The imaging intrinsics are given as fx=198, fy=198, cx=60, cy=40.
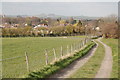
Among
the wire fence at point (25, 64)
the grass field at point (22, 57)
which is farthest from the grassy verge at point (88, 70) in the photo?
the grass field at point (22, 57)

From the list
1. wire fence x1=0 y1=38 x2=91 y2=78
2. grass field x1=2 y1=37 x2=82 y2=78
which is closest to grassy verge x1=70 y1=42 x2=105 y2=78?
wire fence x1=0 y1=38 x2=91 y2=78

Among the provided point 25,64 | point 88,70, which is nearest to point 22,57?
point 25,64

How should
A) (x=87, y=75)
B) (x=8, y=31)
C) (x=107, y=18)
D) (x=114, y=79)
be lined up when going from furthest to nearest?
(x=8, y=31) < (x=107, y=18) < (x=87, y=75) < (x=114, y=79)

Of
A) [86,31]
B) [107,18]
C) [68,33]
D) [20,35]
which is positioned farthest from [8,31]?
[107,18]

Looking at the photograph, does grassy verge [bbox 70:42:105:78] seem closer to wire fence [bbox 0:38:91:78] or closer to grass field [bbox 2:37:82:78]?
wire fence [bbox 0:38:91:78]

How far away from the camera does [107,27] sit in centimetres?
6462

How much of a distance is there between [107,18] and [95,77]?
2862 inches

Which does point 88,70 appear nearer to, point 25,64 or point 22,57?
point 25,64

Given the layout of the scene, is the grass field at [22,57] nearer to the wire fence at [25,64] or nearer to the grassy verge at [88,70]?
the wire fence at [25,64]

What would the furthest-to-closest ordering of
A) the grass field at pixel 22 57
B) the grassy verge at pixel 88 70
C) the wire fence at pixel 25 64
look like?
1. the grass field at pixel 22 57
2. the wire fence at pixel 25 64
3. the grassy verge at pixel 88 70

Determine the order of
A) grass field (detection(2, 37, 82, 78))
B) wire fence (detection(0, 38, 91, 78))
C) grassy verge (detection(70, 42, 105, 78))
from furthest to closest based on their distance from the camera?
grass field (detection(2, 37, 82, 78))
wire fence (detection(0, 38, 91, 78))
grassy verge (detection(70, 42, 105, 78))

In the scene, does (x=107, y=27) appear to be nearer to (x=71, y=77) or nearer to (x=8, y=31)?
(x=8, y=31)

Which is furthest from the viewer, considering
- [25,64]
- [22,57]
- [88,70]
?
[22,57]

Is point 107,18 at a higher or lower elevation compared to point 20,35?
higher
